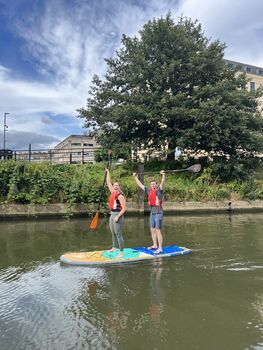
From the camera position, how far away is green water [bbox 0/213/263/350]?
15.7ft

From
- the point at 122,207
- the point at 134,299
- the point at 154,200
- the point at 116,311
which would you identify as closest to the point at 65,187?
the point at 154,200

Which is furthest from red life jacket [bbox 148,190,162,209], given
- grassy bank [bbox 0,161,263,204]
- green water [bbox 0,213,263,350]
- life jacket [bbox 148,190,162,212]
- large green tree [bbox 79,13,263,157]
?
large green tree [bbox 79,13,263,157]

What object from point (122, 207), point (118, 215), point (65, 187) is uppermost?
point (65, 187)

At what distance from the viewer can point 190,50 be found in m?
23.6

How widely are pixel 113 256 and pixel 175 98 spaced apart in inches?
595

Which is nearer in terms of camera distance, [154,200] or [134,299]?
[134,299]

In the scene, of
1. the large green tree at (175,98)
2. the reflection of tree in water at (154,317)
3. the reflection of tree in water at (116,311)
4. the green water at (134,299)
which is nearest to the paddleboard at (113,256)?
the green water at (134,299)

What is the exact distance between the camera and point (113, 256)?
8805 mm

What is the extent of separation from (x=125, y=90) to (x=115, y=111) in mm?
2972

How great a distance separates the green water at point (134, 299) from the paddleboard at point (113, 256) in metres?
0.18

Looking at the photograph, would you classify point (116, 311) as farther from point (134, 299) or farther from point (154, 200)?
point (154, 200)

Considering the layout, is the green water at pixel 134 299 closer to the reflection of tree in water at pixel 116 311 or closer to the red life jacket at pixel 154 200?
the reflection of tree in water at pixel 116 311

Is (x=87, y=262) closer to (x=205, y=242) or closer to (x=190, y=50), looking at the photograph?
(x=205, y=242)

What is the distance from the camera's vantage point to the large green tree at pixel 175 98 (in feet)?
72.4
